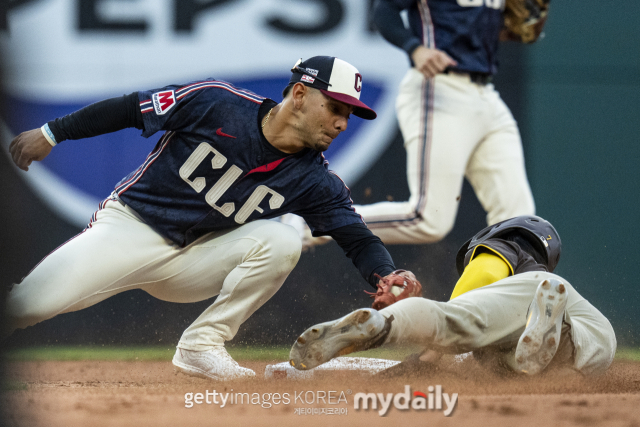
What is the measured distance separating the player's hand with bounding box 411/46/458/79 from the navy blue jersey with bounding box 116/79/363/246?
3.40 ft

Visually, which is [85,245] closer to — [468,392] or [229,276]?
[229,276]

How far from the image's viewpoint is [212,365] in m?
2.37

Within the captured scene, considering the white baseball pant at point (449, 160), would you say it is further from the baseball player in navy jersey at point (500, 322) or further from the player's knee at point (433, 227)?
the baseball player in navy jersey at point (500, 322)

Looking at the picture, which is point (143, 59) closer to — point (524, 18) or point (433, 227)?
point (433, 227)

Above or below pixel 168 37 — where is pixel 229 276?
below

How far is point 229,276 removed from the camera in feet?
8.16

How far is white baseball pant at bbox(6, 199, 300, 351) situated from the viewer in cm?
236

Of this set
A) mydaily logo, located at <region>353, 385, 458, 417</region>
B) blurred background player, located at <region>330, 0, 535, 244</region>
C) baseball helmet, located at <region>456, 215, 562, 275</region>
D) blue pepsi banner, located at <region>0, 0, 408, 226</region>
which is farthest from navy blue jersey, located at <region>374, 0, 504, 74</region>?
mydaily logo, located at <region>353, 385, 458, 417</region>

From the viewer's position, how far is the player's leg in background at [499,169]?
340 centimetres

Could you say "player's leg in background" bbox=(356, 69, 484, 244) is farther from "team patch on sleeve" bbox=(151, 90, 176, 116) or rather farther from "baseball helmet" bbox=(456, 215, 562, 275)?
"team patch on sleeve" bbox=(151, 90, 176, 116)

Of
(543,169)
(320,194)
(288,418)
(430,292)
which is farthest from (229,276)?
(543,169)

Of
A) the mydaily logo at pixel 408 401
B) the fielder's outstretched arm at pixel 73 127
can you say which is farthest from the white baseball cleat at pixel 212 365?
the fielder's outstretched arm at pixel 73 127

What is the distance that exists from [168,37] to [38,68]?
2.43 ft

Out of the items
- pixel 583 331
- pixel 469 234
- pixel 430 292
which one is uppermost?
pixel 583 331
